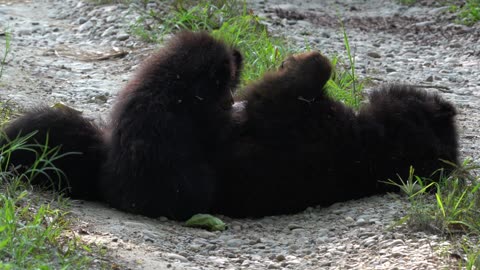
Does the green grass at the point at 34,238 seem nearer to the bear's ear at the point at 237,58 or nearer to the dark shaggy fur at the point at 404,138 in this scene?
the bear's ear at the point at 237,58

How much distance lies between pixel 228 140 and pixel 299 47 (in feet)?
12.8

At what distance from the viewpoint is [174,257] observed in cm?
440

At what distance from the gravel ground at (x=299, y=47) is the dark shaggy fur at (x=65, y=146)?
0.53ft

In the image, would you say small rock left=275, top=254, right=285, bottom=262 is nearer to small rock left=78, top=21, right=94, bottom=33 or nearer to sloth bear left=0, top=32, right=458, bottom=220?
sloth bear left=0, top=32, right=458, bottom=220

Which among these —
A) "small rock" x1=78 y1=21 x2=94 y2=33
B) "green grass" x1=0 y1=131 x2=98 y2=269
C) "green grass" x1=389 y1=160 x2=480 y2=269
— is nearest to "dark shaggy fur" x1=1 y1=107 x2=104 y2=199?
"green grass" x1=0 y1=131 x2=98 y2=269

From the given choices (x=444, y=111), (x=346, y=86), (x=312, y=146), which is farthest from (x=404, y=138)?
(x=346, y=86)

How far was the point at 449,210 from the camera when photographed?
480 cm

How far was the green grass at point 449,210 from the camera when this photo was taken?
463 cm

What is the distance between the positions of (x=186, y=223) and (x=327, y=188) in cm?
92

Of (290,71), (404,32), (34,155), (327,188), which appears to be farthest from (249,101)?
(404,32)

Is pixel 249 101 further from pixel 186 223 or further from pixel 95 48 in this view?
pixel 95 48

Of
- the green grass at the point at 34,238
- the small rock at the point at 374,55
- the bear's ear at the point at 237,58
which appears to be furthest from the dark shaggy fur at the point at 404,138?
the small rock at the point at 374,55

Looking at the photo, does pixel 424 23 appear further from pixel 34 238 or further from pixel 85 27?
pixel 34 238

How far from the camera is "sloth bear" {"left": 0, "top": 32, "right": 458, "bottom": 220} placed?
4.98 meters
